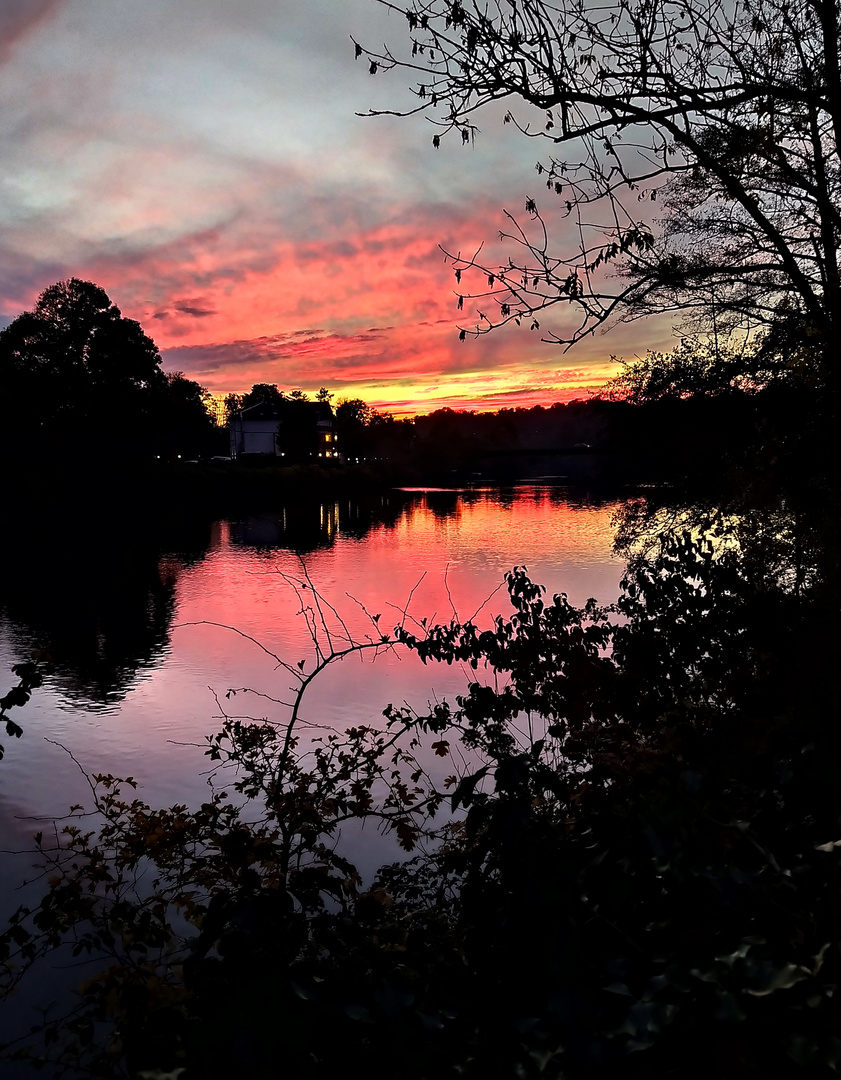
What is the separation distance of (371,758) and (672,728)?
2935mm

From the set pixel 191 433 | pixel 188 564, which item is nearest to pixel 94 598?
pixel 188 564

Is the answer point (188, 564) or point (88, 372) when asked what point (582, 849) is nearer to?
point (188, 564)

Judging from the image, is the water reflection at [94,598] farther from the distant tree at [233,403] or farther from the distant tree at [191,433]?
the distant tree at [233,403]

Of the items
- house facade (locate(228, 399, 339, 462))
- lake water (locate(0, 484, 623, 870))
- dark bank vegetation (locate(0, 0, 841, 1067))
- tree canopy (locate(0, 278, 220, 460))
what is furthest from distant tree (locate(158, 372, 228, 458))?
dark bank vegetation (locate(0, 0, 841, 1067))

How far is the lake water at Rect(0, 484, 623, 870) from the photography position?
46.4 ft

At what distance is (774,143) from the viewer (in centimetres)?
785

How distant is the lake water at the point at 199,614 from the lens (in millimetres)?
14156

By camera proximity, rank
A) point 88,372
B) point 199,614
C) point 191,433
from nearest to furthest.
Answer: point 199,614 < point 88,372 < point 191,433

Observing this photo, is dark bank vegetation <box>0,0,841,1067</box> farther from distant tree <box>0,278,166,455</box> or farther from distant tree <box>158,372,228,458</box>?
distant tree <box>158,372,228,458</box>

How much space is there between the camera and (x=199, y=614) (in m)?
27.6

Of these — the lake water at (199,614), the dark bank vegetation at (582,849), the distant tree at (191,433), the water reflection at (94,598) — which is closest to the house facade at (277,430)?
the distant tree at (191,433)

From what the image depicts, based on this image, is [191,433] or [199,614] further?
[191,433]

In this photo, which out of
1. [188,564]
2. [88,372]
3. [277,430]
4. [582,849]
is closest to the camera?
[582,849]

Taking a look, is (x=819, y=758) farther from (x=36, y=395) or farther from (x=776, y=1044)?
(x=36, y=395)
